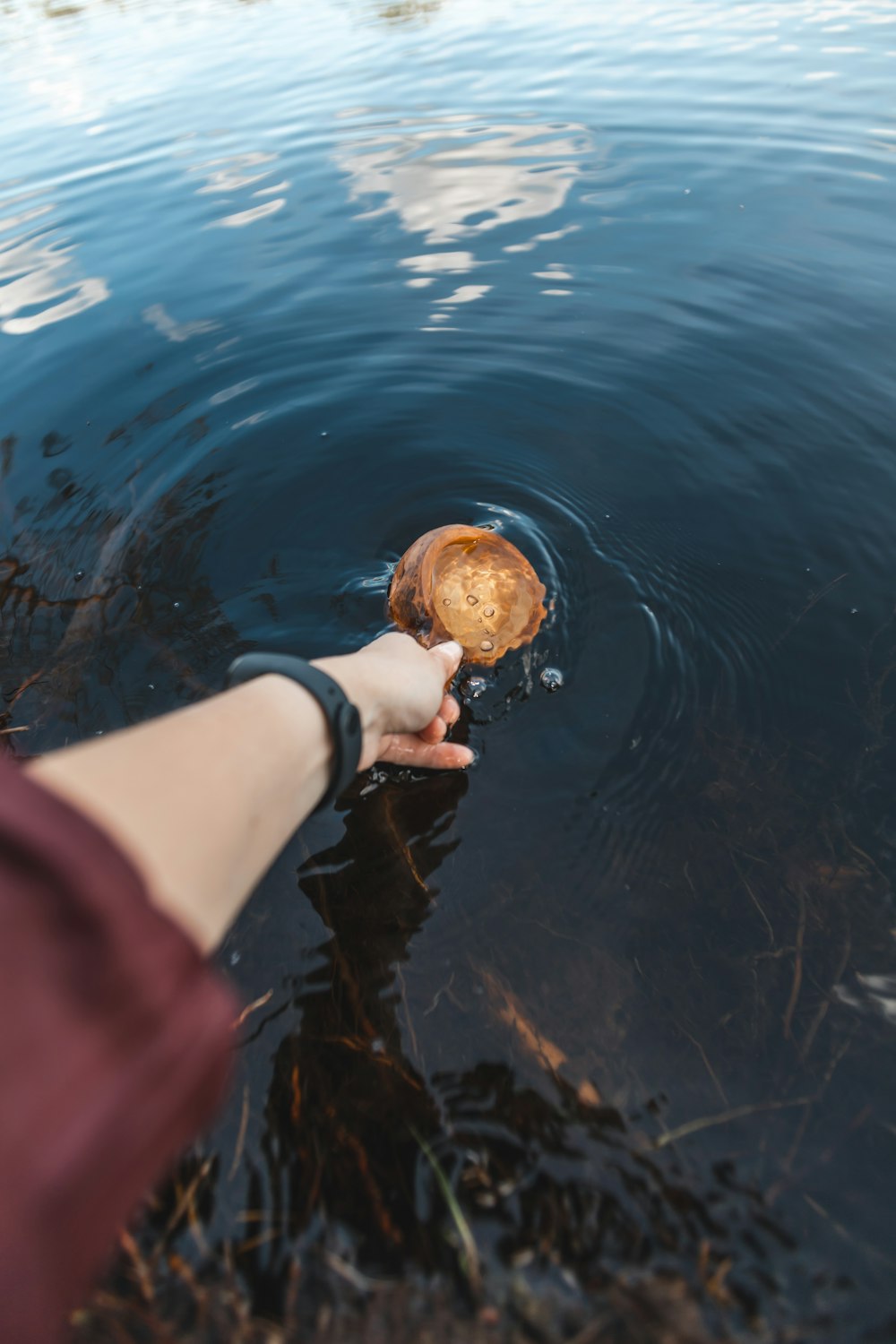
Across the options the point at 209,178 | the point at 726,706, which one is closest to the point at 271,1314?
the point at 726,706

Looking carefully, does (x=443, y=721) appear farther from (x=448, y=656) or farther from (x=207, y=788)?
(x=207, y=788)

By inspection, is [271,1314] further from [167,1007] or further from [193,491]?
[193,491]

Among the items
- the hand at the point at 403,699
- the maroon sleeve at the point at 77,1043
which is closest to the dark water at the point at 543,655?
the hand at the point at 403,699

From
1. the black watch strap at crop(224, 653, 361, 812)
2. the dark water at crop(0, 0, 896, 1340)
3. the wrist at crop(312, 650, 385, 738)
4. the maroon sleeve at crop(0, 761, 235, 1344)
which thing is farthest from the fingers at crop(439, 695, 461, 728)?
the maroon sleeve at crop(0, 761, 235, 1344)

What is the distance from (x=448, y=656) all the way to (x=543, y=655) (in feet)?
1.52

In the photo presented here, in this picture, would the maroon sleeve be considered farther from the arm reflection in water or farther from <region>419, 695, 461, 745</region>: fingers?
<region>419, 695, 461, 745</region>: fingers

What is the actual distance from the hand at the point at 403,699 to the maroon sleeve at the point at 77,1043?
3.57ft

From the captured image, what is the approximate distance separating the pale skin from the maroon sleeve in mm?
56

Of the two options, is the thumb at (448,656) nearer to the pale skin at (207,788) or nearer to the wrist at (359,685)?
the wrist at (359,685)

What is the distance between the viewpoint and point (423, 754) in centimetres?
269

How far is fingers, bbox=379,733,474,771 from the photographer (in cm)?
266

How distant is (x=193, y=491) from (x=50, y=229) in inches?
209

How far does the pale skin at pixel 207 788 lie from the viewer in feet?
3.29

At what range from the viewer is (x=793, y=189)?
6.61 meters
